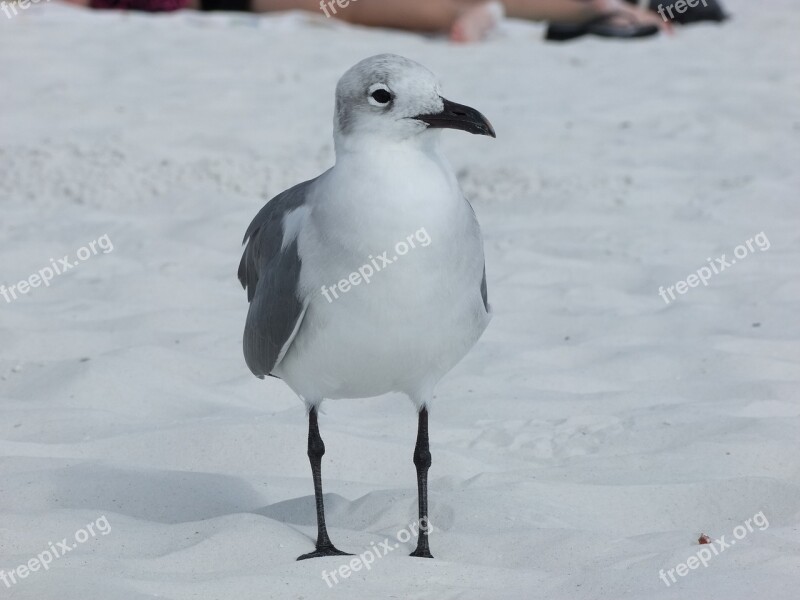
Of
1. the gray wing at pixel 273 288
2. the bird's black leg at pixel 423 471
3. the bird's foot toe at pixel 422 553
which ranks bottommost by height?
the bird's foot toe at pixel 422 553

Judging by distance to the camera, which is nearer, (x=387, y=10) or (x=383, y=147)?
(x=383, y=147)

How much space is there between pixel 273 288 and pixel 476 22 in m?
6.13

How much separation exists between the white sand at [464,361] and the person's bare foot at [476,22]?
2.85 ft

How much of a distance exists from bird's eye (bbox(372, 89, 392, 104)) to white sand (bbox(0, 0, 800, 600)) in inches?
36.9

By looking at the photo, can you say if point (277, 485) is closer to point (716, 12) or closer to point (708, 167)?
point (708, 167)

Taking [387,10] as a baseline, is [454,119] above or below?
above

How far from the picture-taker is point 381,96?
2467 millimetres

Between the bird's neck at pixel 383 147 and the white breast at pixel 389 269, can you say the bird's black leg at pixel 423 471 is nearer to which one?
the white breast at pixel 389 269

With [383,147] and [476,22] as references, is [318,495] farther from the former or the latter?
[476,22]

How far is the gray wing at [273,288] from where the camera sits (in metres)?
2.63

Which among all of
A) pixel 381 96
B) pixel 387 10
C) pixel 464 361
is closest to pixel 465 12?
pixel 387 10

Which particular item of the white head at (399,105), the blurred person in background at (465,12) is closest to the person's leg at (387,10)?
the blurred person in background at (465,12)

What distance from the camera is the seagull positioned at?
2424mm

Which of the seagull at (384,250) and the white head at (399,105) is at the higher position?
the white head at (399,105)
